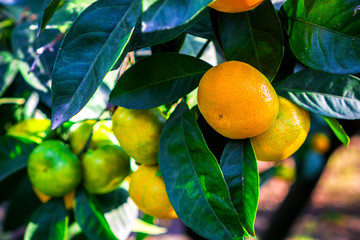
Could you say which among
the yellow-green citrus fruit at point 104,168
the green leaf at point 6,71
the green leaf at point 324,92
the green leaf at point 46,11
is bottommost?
the yellow-green citrus fruit at point 104,168

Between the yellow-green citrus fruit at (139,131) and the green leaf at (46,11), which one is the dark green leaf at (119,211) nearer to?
the yellow-green citrus fruit at (139,131)

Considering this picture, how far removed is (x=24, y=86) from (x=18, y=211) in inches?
13.3

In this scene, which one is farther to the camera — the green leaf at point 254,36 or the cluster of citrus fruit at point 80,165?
the cluster of citrus fruit at point 80,165

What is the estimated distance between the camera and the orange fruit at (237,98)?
1.42 ft

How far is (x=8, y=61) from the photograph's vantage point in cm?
90

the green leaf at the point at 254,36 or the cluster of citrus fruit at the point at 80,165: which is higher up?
the green leaf at the point at 254,36

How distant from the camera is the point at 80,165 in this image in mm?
674

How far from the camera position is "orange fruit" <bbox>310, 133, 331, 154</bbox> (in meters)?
1.66

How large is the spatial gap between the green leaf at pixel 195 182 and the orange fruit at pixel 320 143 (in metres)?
1.35

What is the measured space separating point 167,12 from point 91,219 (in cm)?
46

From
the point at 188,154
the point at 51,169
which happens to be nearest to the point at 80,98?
the point at 188,154

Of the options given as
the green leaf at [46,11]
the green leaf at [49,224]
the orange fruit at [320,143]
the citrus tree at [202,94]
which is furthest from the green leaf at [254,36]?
the orange fruit at [320,143]

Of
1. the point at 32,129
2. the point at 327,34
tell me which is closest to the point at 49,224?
the point at 32,129

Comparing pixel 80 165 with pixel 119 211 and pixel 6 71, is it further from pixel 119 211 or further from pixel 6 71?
pixel 6 71
